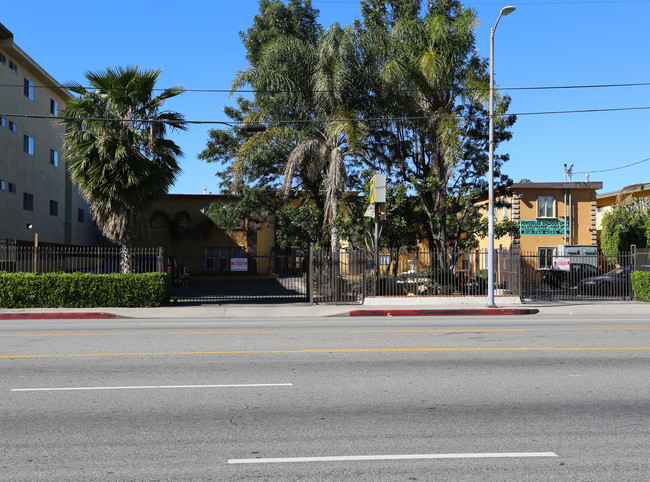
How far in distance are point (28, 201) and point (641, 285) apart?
32818 mm

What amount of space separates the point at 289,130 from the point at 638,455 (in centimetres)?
2106

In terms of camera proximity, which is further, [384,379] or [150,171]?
[150,171]

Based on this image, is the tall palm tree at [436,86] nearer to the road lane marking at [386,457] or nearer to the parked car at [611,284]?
the parked car at [611,284]

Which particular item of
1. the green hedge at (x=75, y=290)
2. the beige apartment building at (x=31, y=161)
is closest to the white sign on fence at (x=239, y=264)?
the green hedge at (x=75, y=290)

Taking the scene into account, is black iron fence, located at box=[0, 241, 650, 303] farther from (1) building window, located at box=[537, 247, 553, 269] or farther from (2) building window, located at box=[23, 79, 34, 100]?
(2) building window, located at box=[23, 79, 34, 100]

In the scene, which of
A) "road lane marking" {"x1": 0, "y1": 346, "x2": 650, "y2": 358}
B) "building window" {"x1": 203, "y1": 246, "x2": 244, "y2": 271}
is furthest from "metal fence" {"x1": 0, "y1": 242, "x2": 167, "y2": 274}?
"building window" {"x1": 203, "y1": 246, "x2": 244, "y2": 271}

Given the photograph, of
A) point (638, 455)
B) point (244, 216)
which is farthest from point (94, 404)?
point (244, 216)

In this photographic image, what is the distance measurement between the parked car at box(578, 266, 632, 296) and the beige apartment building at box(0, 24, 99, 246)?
90.1 ft

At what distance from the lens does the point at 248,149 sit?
23.3 m

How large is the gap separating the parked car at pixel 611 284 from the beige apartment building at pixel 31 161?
27.5 m

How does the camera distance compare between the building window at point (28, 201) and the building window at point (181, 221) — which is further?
the building window at point (181, 221)

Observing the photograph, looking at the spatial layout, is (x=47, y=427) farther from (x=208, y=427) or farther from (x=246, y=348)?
(x=246, y=348)

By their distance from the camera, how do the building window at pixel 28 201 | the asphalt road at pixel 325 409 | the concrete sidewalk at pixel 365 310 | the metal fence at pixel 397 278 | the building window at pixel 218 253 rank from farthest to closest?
the building window at pixel 218 253, the building window at pixel 28 201, the metal fence at pixel 397 278, the concrete sidewalk at pixel 365 310, the asphalt road at pixel 325 409

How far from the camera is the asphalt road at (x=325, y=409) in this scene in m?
4.86
